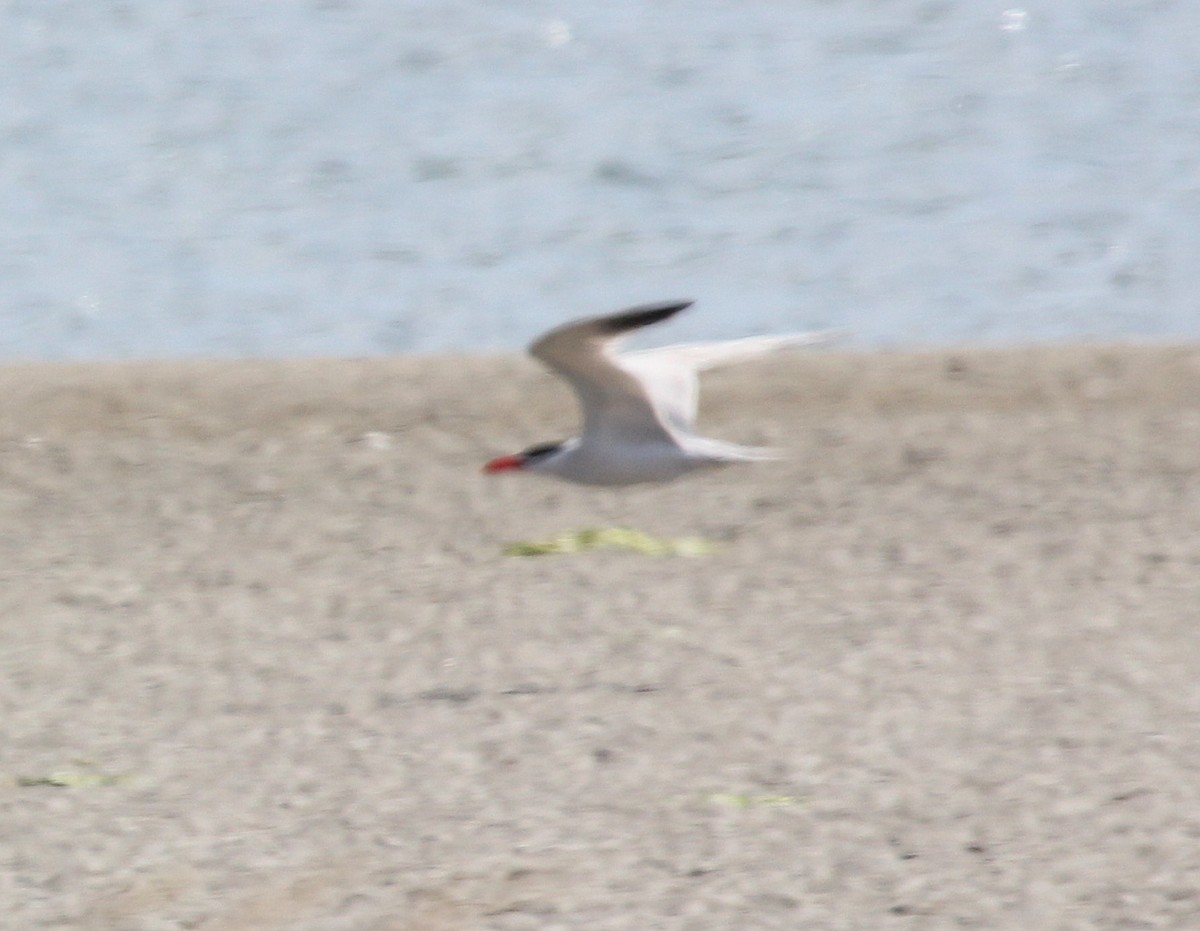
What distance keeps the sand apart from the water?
6.44ft

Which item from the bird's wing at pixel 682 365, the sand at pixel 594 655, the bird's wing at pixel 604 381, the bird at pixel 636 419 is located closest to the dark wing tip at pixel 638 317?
the bird's wing at pixel 604 381

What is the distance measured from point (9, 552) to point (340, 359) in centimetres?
229

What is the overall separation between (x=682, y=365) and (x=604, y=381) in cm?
40

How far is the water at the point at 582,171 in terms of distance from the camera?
11.1m

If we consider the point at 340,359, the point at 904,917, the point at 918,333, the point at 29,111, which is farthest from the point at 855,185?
the point at 904,917

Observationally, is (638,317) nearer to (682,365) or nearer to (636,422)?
(636,422)

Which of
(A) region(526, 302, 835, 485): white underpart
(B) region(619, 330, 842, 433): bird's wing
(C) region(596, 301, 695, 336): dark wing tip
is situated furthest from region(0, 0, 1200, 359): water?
(C) region(596, 301, 695, 336): dark wing tip

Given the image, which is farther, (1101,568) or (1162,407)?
(1162,407)

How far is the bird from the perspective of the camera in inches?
219

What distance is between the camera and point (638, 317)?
4938mm

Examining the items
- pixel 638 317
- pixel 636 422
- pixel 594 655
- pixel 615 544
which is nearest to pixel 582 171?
pixel 615 544

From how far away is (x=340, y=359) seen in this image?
9289 mm

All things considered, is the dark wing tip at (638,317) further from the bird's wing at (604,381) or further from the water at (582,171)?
the water at (582,171)

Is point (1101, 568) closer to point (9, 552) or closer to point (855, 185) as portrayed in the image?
point (9, 552)
